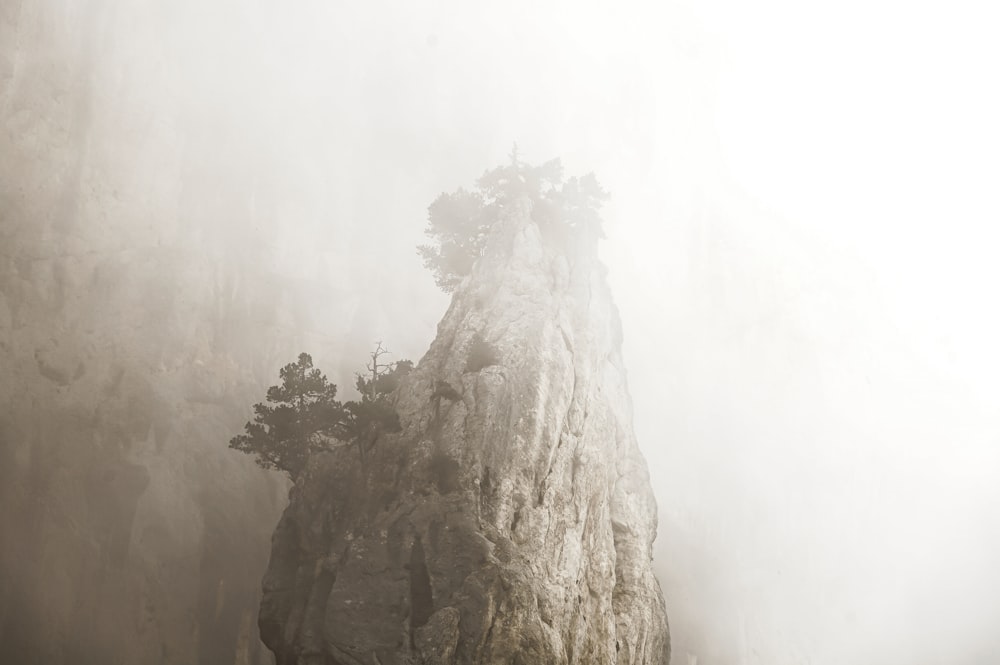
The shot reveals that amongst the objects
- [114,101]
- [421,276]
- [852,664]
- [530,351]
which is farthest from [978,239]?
[114,101]

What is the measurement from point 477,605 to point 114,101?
42.3 m

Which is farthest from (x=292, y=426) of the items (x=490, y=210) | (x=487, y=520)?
(x=490, y=210)

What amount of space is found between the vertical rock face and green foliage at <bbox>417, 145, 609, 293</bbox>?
5.02 meters

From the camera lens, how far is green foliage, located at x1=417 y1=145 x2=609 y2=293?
41.8 m

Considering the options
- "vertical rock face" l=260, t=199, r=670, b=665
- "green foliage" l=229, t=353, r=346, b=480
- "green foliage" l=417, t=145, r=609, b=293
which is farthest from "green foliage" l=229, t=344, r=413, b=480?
"green foliage" l=417, t=145, r=609, b=293

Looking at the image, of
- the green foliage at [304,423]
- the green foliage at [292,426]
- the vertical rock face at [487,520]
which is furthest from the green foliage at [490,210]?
the green foliage at [292,426]

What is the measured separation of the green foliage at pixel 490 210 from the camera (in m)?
41.8

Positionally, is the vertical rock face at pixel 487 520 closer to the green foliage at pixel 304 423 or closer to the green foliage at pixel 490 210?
the green foliage at pixel 304 423

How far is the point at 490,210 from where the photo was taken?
41.8 meters

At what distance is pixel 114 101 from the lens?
44.5m

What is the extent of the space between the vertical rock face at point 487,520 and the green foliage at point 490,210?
5.02 metres

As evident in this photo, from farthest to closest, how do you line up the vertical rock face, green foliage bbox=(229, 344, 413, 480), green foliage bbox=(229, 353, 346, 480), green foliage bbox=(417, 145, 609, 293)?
1. green foliage bbox=(417, 145, 609, 293)
2. green foliage bbox=(229, 353, 346, 480)
3. green foliage bbox=(229, 344, 413, 480)
4. the vertical rock face

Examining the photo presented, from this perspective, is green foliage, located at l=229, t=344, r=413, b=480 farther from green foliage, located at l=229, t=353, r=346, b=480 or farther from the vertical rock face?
the vertical rock face

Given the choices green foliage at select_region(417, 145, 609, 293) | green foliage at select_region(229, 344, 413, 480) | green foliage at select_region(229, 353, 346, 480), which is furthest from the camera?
green foliage at select_region(417, 145, 609, 293)
